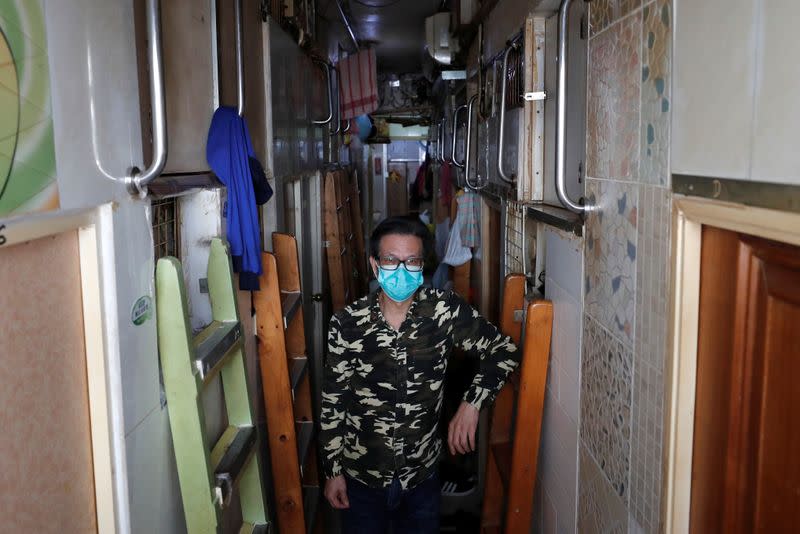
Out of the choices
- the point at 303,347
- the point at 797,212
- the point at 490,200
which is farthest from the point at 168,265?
the point at 490,200

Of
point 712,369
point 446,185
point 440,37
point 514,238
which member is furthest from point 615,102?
point 446,185

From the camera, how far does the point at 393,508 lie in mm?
2707

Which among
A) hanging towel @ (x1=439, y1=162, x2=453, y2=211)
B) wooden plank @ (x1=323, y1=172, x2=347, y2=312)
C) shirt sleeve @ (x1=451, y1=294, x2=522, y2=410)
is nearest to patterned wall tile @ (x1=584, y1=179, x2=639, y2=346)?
shirt sleeve @ (x1=451, y1=294, x2=522, y2=410)

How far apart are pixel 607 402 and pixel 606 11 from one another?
108 cm

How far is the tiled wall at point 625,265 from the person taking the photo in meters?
1.60

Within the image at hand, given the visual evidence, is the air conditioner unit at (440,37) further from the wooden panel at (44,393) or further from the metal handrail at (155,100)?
the wooden panel at (44,393)

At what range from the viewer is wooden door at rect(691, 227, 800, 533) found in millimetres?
1190

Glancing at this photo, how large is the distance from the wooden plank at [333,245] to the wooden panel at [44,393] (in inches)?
175

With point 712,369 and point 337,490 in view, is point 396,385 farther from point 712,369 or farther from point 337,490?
point 712,369

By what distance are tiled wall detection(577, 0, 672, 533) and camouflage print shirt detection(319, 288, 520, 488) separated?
1.87ft

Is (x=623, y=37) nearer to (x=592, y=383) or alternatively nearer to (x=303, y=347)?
(x=592, y=383)

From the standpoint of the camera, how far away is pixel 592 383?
2162 millimetres

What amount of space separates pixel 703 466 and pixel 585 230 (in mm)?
881

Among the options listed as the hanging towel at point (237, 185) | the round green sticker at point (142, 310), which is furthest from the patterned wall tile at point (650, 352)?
the hanging towel at point (237, 185)
